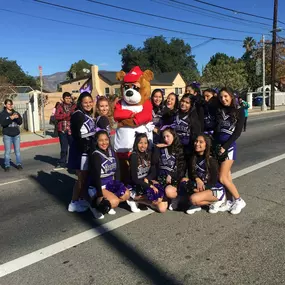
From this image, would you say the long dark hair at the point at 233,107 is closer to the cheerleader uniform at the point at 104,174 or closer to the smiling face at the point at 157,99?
the smiling face at the point at 157,99

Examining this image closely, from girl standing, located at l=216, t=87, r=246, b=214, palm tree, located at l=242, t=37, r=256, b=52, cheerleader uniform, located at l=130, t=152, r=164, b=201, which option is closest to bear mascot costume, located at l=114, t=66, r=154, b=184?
cheerleader uniform, located at l=130, t=152, r=164, b=201

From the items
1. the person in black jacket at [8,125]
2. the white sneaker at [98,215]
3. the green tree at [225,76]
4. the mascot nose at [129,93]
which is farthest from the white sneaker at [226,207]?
the green tree at [225,76]

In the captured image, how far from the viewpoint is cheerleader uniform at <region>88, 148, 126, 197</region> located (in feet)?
13.4

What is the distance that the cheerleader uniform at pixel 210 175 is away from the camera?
4121 millimetres

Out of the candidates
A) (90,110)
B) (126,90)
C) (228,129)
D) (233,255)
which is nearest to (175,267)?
(233,255)

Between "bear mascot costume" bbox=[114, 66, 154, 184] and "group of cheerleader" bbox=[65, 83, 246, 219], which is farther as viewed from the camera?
"bear mascot costume" bbox=[114, 66, 154, 184]

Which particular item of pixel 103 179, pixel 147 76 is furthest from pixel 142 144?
pixel 147 76

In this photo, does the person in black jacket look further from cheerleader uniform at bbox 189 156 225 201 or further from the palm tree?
the palm tree

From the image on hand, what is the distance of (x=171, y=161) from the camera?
4402 millimetres

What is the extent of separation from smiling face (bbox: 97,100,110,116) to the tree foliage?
213ft

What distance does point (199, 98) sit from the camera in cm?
495

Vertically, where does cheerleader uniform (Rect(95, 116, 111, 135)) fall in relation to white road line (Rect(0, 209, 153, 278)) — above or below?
above

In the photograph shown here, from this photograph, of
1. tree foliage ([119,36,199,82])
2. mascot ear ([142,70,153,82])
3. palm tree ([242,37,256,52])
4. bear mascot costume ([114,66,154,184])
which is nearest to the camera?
bear mascot costume ([114,66,154,184])

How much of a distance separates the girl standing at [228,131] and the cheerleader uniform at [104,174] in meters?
1.34
